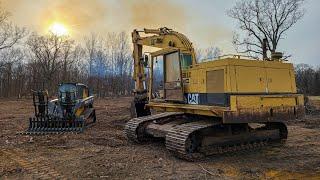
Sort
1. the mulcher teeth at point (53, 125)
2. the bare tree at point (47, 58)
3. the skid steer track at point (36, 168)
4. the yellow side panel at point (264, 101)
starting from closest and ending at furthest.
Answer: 1. the skid steer track at point (36, 168)
2. the yellow side panel at point (264, 101)
3. the mulcher teeth at point (53, 125)
4. the bare tree at point (47, 58)

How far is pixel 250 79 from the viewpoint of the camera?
9.55 metres

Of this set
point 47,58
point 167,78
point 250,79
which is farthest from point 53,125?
point 47,58

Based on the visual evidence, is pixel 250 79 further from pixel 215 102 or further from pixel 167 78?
pixel 167 78

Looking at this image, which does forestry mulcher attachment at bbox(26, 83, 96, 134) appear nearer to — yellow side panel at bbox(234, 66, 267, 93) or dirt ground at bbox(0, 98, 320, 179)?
dirt ground at bbox(0, 98, 320, 179)

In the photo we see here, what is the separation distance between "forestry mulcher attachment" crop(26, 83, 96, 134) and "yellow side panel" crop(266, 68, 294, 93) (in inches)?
273

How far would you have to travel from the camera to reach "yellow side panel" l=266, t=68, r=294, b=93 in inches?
392

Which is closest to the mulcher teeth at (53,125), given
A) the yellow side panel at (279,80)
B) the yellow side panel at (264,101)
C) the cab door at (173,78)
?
the cab door at (173,78)

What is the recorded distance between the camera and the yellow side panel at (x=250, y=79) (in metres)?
9.34

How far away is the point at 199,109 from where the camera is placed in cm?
991

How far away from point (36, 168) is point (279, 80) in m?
6.33

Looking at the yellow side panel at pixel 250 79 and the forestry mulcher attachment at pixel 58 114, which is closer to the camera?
the yellow side panel at pixel 250 79

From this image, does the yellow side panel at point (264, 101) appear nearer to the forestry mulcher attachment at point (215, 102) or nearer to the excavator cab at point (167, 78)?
the forestry mulcher attachment at point (215, 102)

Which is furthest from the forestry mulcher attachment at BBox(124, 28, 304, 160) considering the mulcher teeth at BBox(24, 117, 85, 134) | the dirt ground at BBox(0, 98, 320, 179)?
the mulcher teeth at BBox(24, 117, 85, 134)

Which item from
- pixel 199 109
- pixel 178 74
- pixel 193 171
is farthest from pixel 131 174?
pixel 178 74
